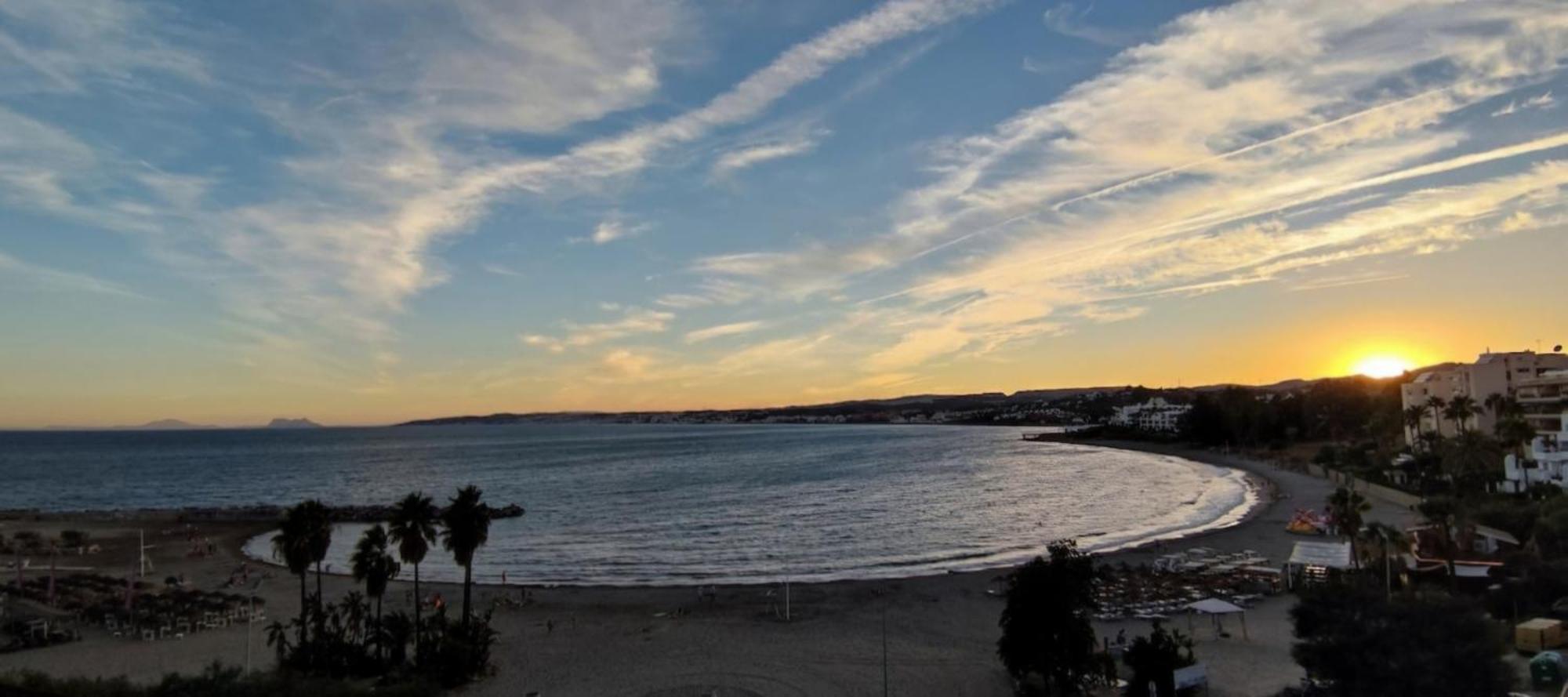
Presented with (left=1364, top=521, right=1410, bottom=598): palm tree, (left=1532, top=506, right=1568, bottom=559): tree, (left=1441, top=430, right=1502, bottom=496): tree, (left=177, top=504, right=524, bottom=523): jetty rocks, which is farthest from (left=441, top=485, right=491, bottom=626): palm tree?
(left=1441, top=430, right=1502, bottom=496): tree

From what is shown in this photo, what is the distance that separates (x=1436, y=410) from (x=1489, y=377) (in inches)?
179

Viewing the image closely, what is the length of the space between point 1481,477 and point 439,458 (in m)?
156

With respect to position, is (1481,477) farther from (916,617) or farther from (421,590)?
(421,590)

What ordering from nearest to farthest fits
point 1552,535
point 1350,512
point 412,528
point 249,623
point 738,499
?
point 412,528 < point 249,623 < point 1552,535 < point 1350,512 < point 738,499

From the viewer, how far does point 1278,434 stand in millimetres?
131375

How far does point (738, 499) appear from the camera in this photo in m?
83.1

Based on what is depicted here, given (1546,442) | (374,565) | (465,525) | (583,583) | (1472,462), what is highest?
(465,525)

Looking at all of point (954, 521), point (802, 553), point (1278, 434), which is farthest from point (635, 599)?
point (1278, 434)

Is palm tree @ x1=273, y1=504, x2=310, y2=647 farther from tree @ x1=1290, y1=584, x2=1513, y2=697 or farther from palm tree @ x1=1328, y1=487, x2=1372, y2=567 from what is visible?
palm tree @ x1=1328, y1=487, x2=1372, y2=567

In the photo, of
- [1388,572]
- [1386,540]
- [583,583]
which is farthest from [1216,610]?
[583,583]

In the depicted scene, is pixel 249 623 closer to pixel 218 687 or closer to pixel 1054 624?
pixel 218 687

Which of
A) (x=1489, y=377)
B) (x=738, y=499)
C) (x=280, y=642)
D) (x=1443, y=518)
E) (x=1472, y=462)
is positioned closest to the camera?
(x=280, y=642)

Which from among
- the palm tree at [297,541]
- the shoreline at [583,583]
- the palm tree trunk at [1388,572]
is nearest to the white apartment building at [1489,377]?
the shoreline at [583,583]

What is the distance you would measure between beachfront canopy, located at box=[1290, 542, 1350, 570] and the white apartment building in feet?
148
